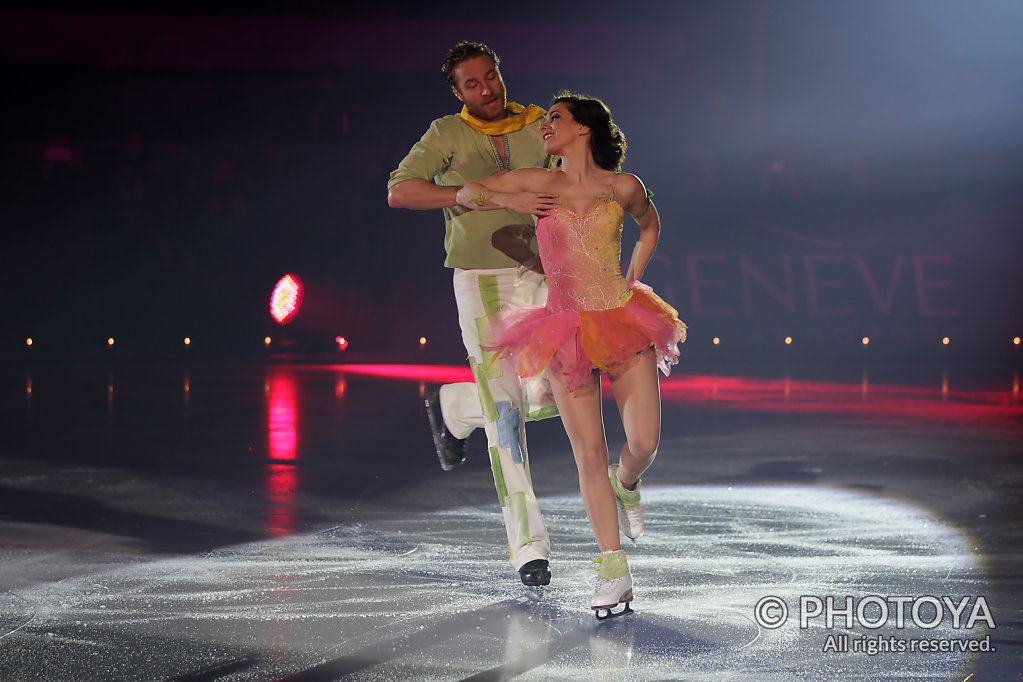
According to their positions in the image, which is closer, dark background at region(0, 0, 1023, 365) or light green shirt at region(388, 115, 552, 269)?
light green shirt at region(388, 115, 552, 269)

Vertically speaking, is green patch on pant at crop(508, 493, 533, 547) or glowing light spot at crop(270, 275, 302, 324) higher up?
glowing light spot at crop(270, 275, 302, 324)

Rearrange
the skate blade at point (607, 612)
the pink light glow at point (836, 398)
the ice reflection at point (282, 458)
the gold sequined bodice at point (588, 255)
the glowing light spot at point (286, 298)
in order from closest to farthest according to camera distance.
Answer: the skate blade at point (607, 612), the gold sequined bodice at point (588, 255), the ice reflection at point (282, 458), the pink light glow at point (836, 398), the glowing light spot at point (286, 298)

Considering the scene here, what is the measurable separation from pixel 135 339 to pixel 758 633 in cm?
1390

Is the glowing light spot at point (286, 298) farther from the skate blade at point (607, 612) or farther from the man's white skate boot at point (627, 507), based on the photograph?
the skate blade at point (607, 612)

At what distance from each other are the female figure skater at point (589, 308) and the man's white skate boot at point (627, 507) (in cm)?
23

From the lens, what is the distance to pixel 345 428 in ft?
25.3

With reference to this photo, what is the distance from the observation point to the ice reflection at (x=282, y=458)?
15.3 feet

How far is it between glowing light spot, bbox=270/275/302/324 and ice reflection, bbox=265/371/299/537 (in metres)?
4.66

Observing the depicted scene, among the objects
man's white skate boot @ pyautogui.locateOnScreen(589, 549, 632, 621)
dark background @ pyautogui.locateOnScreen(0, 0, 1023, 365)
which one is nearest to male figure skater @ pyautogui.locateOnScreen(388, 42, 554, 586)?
man's white skate boot @ pyautogui.locateOnScreen(589, 549, 632, 621)

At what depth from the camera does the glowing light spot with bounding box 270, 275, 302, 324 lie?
1543 cm

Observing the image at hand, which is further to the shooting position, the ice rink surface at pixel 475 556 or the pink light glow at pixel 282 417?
the pink light glow at pixel 282 417

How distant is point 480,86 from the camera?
3881mm

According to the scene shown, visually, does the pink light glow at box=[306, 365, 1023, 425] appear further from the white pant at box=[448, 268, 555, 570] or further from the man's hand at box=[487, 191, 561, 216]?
the man's hand at box=[487, 191, 561, 216]

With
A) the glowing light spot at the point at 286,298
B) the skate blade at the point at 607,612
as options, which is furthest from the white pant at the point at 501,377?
the glowing light spot at the point at 286,298
